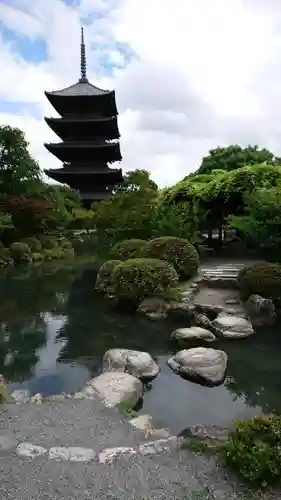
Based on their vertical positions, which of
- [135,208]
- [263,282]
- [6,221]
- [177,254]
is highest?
[135,208]

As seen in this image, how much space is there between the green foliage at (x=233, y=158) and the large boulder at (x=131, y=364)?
24.6m

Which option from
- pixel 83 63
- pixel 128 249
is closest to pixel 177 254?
pixel 128 249

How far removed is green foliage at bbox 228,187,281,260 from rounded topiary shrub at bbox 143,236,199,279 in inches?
76.4

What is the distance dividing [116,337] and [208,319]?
2.13 m

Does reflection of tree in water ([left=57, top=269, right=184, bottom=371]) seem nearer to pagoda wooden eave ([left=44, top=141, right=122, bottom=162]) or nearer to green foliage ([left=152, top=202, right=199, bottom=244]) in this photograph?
green foliage ([left=152, top=202, right=199, bottom=244])

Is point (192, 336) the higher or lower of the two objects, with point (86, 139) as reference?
lower

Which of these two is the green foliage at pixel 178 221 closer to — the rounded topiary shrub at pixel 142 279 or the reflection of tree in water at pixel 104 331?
the reflection of tree in water at pixel 104 331

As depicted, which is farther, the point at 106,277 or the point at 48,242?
the point at 48,242

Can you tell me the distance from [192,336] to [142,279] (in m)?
2.70

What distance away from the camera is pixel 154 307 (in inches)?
442

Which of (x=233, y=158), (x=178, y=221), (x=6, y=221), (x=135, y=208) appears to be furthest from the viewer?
(x=233, y=158)

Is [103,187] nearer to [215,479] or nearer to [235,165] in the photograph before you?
[235,165]

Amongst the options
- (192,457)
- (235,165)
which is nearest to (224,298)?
(192,457)

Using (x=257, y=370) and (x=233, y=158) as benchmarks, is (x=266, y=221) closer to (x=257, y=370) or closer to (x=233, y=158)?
(x=257, y=370)
